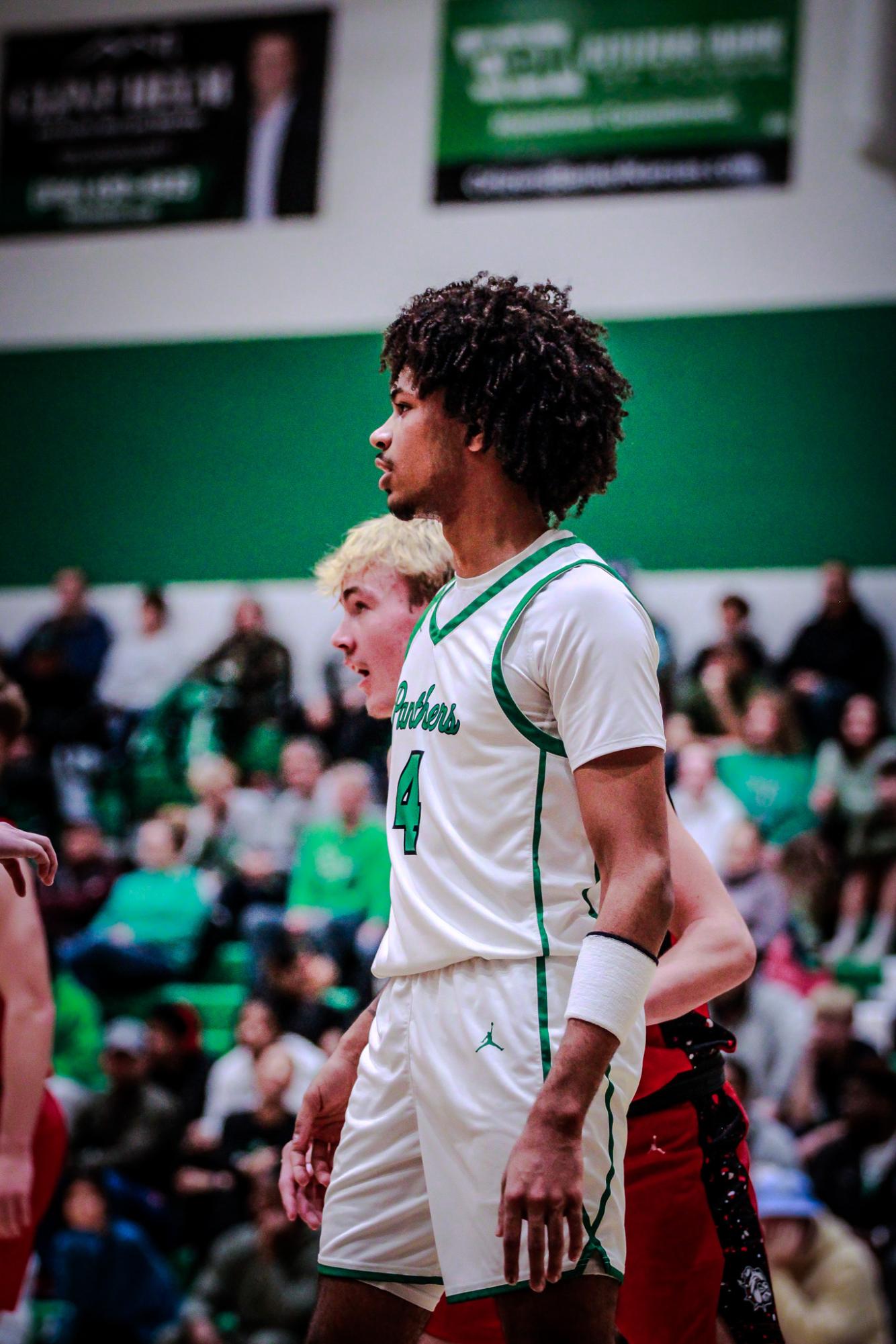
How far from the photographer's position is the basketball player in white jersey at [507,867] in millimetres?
2102

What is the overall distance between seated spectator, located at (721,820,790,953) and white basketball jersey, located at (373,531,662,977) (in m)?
6.71

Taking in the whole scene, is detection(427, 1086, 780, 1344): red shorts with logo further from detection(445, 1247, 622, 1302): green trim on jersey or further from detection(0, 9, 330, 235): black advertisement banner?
detection(0, 9, 330, 235): black advertisement banner

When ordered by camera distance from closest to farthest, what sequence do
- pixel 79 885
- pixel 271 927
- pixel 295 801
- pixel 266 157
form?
pixel 271 927 < pixel 79 885 < pixel 295 801 < pixel 266 157

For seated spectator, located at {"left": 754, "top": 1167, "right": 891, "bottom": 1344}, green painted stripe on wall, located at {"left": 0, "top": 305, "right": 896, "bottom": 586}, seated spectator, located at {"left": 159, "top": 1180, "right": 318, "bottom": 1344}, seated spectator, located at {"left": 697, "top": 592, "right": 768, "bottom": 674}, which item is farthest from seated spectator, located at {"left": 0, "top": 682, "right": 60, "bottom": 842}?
seated spectator, located at {"left": 754, "top": 1167, "right": 891, "bottom": 1344}

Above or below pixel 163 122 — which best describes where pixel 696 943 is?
below

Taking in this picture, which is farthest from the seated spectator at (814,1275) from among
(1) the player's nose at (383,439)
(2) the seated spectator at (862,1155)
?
(1) the player's nose at (383,439)

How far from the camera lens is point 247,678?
11.9 meters

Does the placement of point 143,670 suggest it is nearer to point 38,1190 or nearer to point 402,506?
point 38,1190

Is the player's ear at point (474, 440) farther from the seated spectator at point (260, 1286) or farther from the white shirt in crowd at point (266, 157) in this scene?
the white shirt in crowd at point (266, 157)

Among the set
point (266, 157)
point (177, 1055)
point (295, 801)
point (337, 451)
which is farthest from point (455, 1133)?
point (266, 157)

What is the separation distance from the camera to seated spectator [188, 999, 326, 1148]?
8.38 meters

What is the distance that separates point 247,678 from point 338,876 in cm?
241

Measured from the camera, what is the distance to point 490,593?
242 cm

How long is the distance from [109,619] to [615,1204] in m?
11.0
